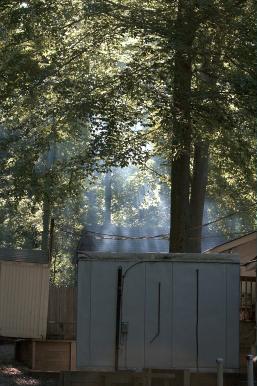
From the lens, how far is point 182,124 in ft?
51.7

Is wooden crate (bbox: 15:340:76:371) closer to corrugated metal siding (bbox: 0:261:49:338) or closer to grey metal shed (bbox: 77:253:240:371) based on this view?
corrugated metal siding (bbox: 0:261:49:338)

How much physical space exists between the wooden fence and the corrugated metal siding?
67cm

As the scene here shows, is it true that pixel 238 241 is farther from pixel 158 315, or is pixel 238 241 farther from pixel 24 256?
pixel 158 315

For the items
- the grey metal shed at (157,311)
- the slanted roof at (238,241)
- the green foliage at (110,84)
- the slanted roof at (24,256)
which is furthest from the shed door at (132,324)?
the slanted roof at (238,241)

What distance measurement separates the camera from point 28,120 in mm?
17719

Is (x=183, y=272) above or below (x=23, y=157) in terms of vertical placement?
below

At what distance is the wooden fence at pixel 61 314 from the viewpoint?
18781mm

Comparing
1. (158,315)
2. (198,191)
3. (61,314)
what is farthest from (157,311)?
(198,191)

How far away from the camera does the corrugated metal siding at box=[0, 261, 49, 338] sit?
18.3 m

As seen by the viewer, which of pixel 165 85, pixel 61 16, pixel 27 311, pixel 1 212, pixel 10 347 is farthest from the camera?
pixel 1 212

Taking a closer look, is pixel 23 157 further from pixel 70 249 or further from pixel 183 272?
pixel 70 249

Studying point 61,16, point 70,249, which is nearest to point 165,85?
point 61,16

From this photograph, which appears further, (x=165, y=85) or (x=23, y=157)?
(x=23, y=157)

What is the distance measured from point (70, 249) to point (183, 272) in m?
38.5
